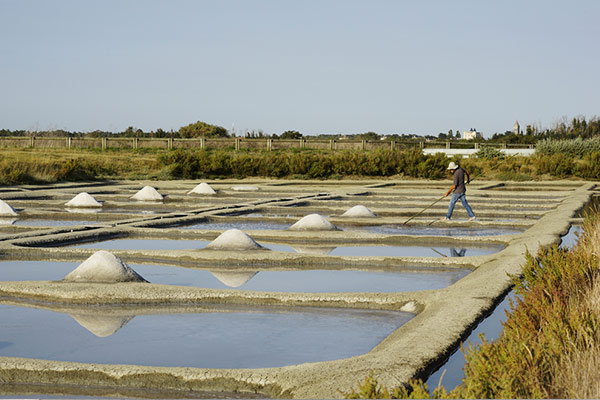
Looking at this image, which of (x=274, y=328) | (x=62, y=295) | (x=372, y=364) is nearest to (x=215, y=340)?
(x=274, y=328)

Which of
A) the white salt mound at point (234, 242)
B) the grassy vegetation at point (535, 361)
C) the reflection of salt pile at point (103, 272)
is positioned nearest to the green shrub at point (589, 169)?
the white salt mound at point (234, 242)

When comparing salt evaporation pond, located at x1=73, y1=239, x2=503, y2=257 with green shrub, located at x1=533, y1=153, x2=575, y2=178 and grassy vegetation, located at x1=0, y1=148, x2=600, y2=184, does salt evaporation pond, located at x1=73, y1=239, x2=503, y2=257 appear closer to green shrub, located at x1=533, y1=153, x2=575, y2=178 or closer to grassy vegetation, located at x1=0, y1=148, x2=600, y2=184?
grassy vegetation, located at x1=0, y1=148, x2=600, y2=184

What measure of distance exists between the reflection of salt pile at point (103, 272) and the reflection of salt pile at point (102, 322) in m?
1.35

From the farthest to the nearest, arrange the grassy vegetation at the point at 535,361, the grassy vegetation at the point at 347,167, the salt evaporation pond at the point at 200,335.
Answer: the grassy vegetation at the point at 347,167 < the salt evaporation pond at the point at 200,335 < the grassy vegetation at the point at 535,361

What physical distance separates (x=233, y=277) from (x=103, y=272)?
5.40 feet

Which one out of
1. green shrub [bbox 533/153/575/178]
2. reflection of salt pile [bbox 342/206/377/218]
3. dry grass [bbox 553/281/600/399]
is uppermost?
green shrub [bbox 533/153/575/178]

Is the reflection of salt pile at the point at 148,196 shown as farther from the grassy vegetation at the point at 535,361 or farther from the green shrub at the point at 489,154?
the green shrub at the point at 489,154

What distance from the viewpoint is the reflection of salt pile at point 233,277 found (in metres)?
9.64

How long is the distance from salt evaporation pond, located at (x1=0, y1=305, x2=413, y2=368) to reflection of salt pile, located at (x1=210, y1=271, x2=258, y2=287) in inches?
62.4

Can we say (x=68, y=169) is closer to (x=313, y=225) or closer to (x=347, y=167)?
(x=347, y=167)

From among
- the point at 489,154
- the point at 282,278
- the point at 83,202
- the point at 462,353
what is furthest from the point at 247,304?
the point at 489,154

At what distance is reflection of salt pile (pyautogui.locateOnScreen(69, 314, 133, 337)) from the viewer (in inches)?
283

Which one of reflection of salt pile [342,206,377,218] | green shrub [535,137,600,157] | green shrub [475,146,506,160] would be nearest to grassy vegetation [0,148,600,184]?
green shrub [475,146,506,160]

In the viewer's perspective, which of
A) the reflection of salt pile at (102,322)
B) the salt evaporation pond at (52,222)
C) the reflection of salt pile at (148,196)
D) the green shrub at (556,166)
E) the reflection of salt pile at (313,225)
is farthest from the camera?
the green shrub at (556,166)
